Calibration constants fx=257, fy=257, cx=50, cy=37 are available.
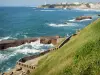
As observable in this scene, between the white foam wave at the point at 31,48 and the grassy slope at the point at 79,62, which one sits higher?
the grassy slope at the point at 79,62

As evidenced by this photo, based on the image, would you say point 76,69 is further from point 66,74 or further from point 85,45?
point 85,45

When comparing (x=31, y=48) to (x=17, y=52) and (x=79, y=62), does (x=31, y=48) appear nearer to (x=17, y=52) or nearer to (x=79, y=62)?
(x=17, y=52)

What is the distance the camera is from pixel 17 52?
67750mm

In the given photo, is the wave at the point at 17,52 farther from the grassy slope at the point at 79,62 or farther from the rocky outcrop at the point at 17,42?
the grassy slope at the point at 79,62

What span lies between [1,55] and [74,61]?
38.5 metres

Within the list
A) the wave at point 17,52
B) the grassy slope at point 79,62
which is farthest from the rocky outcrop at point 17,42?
the grassy slope at point 79,62

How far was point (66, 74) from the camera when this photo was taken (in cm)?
2897

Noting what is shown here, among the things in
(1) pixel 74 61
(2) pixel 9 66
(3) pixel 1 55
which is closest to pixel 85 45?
(1) pixel 74 61

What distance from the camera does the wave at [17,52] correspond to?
5769 cm

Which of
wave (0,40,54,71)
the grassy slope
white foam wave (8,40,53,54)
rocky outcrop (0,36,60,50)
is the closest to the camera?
the grassy slope

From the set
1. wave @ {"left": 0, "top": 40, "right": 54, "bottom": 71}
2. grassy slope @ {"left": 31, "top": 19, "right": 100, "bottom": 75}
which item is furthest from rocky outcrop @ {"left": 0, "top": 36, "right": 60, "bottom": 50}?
grassy slope @ {"left": 31, "top": 19, "right": 100, "bottom": 75}

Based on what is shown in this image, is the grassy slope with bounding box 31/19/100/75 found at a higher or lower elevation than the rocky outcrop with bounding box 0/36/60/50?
higher

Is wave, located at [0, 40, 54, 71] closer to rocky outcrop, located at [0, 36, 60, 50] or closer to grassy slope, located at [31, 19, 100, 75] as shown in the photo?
rocky outcrop, located at [0, 36, 60, 50]

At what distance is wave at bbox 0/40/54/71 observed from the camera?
5769 centimetres
